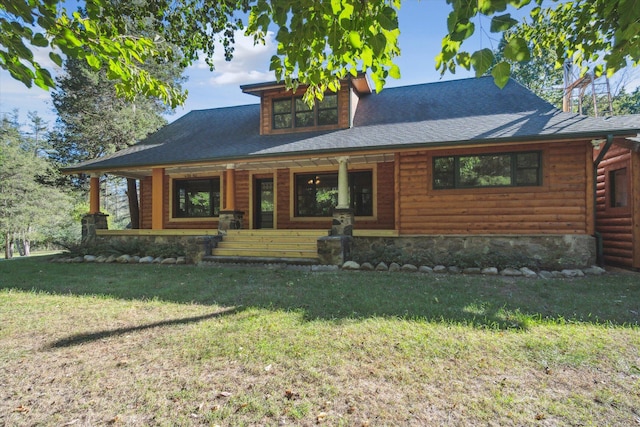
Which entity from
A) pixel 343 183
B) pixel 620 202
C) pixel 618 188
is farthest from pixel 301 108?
pixel 620 202

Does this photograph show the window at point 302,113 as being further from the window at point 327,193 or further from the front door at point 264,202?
the front door at point 264,202

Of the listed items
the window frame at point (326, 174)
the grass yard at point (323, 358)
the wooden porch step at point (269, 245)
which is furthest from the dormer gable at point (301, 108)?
the grass yard at point (323, 358)

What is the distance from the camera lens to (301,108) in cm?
1161

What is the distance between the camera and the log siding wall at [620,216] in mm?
7410

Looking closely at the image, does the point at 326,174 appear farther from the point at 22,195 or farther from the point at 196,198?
the point at 22,195

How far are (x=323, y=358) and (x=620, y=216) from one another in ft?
29.8

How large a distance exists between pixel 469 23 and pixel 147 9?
459cm

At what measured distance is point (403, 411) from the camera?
7.14 feet

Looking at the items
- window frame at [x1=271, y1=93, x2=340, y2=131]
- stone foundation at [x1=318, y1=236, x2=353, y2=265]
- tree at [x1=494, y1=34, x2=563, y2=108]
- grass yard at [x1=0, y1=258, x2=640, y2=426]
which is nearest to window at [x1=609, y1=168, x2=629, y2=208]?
grass yard at [x1=0, y1=258, x2=640, y2=426]

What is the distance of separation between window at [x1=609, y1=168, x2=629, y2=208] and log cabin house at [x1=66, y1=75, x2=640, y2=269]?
1.83 ft

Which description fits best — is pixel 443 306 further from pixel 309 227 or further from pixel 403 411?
pixel 309 227

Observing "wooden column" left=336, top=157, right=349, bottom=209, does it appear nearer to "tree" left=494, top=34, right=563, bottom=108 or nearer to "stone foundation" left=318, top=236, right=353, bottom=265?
"stone foundation" left=318, top=236, right=353, bottom=265

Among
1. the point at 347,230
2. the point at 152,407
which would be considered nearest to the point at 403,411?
the point at 152,407

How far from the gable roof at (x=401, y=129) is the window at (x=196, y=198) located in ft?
5.55
